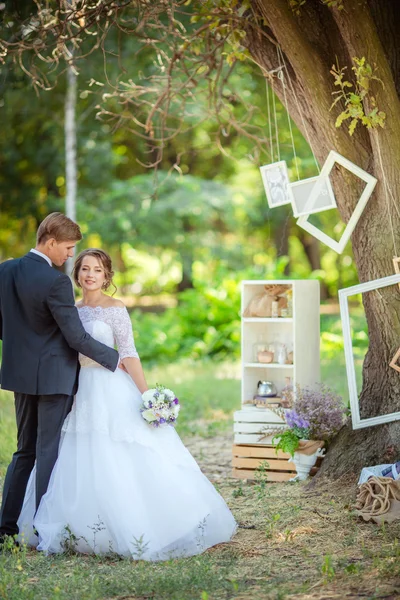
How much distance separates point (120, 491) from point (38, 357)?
2.97 ft

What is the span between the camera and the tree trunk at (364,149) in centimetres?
530

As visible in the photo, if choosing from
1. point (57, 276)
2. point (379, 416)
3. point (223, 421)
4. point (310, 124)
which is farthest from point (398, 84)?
point (223, 421)

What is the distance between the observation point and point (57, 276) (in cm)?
449

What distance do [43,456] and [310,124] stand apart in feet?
9.97

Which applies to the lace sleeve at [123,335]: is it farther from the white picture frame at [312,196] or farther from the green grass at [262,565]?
the white picture frame at [312,196]

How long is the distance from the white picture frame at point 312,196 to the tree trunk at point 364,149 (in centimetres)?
7

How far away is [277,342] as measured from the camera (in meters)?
7.09

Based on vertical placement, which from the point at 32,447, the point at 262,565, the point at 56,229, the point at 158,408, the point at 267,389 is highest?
the point at 56,229

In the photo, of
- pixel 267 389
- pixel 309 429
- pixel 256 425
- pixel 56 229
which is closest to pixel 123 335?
pixel 56 229

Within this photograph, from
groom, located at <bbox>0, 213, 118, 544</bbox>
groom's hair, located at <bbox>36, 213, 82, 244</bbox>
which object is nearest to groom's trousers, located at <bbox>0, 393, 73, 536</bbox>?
groom, located at <bbox>0, 213, 118, 544</bbox>

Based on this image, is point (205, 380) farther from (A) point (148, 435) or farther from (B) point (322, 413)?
(A) point (148, 435)

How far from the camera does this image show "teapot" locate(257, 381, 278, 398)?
693cm

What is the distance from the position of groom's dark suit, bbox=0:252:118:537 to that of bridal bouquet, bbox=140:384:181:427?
0.31 m

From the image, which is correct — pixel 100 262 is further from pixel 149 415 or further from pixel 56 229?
pixel 149 415
